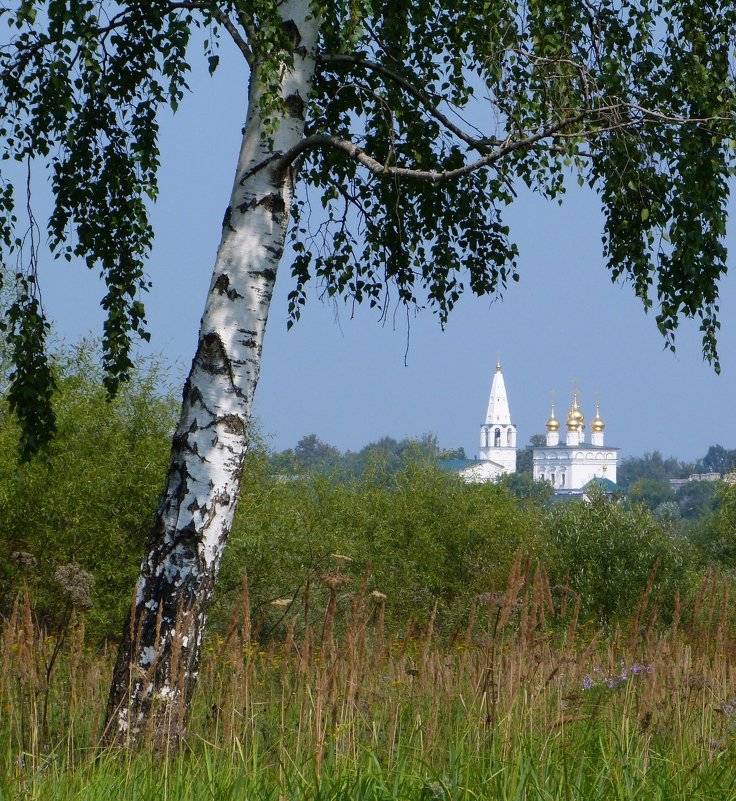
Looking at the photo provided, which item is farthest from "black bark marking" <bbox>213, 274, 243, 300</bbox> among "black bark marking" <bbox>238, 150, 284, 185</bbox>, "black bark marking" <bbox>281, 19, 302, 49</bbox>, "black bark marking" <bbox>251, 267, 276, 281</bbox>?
"black bark marking" <bbox>281, 19, 302, 49</bbox>

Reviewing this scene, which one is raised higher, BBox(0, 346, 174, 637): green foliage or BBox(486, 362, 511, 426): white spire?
BBox(486, 362, 511, 426): white spire

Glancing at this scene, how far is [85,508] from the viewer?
495 inches

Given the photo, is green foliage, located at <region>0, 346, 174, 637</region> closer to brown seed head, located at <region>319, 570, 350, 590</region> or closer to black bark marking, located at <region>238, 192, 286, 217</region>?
black bark marking, located at <region>238, 192, 286, 217</region>

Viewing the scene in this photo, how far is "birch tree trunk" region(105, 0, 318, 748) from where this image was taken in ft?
15.1

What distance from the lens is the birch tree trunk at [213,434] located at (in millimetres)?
4617

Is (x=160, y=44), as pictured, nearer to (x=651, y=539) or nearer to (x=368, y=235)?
(x=368, y=235)

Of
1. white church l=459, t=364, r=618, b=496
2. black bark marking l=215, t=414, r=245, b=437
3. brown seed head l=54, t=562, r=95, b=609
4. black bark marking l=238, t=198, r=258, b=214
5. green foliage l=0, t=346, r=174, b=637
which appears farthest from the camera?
white church l=459, t=364, r=618, b=496

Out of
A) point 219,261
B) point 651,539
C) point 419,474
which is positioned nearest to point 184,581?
point 219,261

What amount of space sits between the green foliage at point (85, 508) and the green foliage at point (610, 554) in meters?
7.82

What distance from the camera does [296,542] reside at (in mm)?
14000

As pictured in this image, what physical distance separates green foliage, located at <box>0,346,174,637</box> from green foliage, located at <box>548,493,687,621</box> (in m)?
7.82

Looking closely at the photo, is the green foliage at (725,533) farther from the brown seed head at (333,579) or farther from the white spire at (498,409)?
the white spire at (498,409)

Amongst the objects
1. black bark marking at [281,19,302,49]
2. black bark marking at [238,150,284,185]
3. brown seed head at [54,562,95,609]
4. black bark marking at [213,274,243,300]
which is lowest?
brown seed head at [54,562,95,609]

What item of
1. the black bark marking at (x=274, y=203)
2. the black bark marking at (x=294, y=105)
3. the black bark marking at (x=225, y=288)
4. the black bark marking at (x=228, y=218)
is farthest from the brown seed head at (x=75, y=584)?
the black bark marking at (x=294, y=105)
